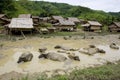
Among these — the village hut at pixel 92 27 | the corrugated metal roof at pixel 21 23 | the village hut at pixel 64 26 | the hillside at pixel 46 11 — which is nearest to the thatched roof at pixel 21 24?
the corrugated metal roof at pixel 21 23

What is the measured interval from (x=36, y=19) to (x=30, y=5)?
94.8 ft

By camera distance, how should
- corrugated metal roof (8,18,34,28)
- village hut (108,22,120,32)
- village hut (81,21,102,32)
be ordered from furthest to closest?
village hut (108,22,120,32)
village hut (81,21,102,32)
corrugated metal roof (8,18,34,28)

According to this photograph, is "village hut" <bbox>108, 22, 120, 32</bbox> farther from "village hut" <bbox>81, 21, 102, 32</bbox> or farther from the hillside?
the hillside

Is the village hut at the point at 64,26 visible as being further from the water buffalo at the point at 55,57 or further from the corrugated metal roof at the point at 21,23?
the water buffalo at the point at 55,57

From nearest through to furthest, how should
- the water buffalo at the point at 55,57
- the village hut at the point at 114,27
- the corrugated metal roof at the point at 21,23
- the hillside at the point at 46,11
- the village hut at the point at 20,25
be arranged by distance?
the water buffalo at the point at 55,57
the village hut at the point at 20,25
the corrugated metal roof at the point at 21,23
the village hut at the point at 114,27
the hillside at the point at 46,11

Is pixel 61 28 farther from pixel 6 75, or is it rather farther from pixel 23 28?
pixel 6 75

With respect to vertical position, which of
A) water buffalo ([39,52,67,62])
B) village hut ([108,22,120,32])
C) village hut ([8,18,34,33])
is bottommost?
village hut ([108,22,120,32])

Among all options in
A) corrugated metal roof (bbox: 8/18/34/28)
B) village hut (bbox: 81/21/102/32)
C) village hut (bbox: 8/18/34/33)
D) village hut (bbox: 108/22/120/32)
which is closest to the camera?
village hut (bbox: 8/18/34/33)

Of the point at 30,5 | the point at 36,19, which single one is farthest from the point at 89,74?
the point at 30,5

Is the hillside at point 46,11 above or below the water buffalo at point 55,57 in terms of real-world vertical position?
above

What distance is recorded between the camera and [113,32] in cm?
4741

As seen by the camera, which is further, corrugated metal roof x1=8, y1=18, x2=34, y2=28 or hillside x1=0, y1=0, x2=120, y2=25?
hillside x1=0, y1=0, x2=120, y2=25

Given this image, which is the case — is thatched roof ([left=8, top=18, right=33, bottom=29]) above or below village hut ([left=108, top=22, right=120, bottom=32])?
above

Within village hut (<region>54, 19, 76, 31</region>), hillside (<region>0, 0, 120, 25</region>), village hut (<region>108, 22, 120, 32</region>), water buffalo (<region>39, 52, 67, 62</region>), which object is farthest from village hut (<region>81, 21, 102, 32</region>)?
water buffalo (<region>39, 52, 67, 62</region>)
